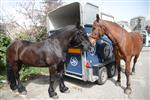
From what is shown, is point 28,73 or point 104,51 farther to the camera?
point 28,73

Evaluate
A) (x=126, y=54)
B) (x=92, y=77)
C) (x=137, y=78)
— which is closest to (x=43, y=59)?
(x=92, y=77)

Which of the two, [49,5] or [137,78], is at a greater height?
[49,5]

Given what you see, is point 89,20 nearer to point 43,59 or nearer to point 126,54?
point 126,54

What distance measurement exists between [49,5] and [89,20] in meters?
11.3

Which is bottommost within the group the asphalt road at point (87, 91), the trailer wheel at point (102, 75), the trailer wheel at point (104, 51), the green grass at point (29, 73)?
the asphalt road at point (87, 91)

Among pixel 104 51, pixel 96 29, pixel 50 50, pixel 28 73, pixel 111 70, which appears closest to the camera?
pixel 50 50

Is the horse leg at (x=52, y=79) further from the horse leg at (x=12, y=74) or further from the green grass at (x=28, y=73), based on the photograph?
the green grass at (x=28, y=73)

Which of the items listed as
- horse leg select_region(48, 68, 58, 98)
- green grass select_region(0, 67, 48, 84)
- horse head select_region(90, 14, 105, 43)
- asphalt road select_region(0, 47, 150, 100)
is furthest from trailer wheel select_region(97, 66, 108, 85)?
green grass select_region(0, 67, 48, 84)

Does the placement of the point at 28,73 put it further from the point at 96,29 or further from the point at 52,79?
the point at 96,29

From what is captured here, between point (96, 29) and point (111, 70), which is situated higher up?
point (96, 29)

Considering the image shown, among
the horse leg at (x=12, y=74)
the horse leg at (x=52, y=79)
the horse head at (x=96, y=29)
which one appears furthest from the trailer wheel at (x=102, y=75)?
the horse leg at (x=12, y=74)

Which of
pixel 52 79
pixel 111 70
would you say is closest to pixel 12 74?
pixel 52 79

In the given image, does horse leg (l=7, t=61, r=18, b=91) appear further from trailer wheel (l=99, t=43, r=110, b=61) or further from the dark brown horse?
trailer wheel (l=99, t=43, r=110, b=61)

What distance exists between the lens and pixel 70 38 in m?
4.05
